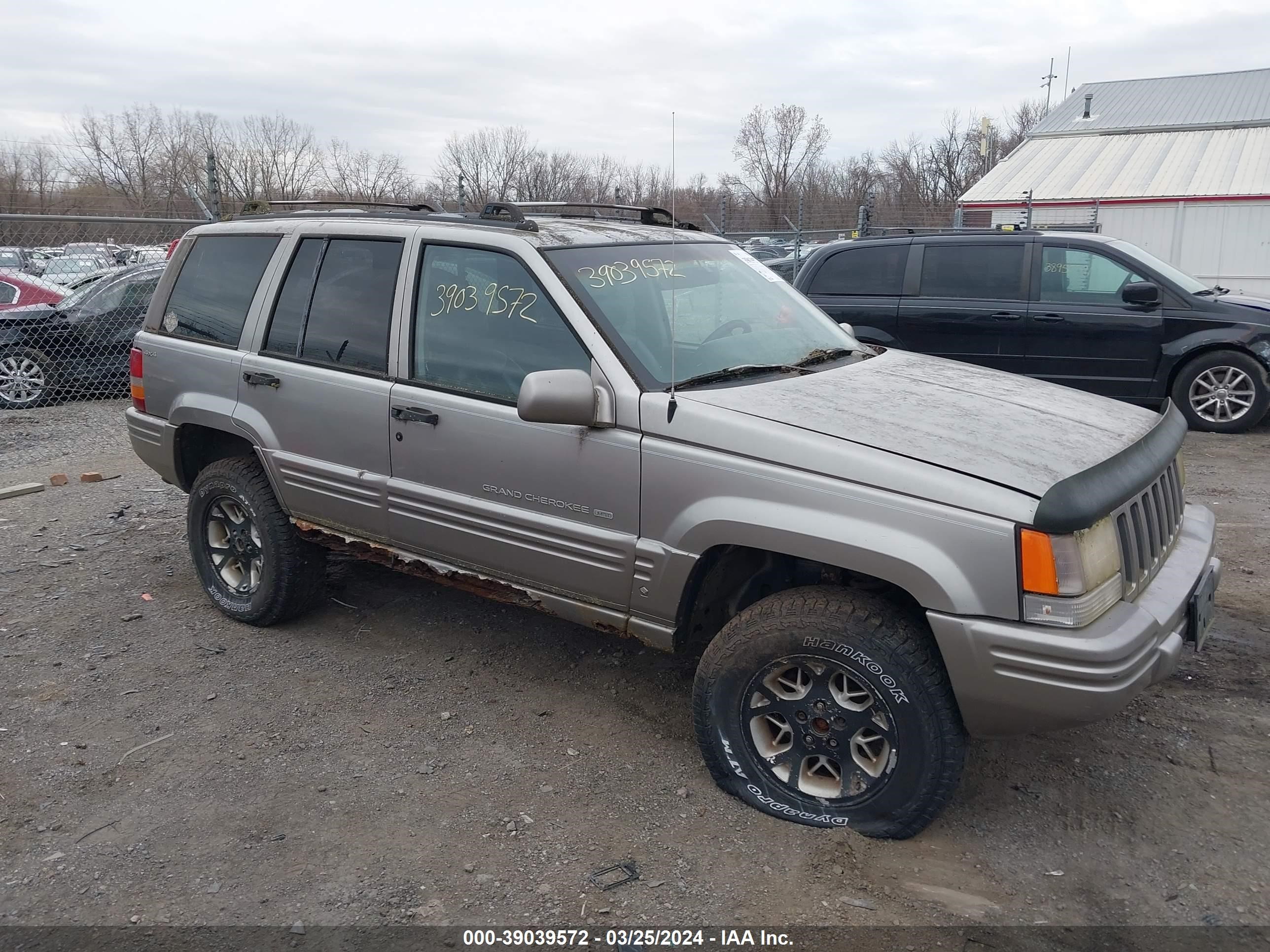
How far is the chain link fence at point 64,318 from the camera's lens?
1081cm

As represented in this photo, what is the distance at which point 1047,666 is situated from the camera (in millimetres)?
2637

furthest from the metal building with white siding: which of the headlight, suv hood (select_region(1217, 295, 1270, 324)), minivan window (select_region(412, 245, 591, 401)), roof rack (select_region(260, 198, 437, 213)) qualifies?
the headlight

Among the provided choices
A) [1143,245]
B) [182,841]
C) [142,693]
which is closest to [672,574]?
[182,841]

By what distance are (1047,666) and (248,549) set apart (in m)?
3.61

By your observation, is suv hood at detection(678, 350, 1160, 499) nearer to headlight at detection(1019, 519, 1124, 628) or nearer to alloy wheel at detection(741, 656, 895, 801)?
headlight at detection(1019, 519, 1124, 628)

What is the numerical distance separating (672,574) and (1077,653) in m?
1.23

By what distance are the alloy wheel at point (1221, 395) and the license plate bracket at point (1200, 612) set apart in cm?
619

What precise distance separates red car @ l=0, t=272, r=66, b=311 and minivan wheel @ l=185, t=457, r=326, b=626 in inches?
343

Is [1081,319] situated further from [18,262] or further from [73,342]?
[18,262]

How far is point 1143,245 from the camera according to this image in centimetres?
2153

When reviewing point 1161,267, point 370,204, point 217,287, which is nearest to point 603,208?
point 370,204

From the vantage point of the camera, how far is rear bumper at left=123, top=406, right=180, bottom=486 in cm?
484

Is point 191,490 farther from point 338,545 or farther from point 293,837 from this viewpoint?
point 293,837

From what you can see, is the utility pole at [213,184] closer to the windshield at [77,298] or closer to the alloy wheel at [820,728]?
the windshield at [77,298]
